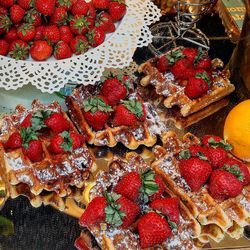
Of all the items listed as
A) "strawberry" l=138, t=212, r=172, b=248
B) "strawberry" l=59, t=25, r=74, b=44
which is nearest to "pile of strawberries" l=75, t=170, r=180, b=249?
"strawberry" l=138, t=212, r=172, b=248

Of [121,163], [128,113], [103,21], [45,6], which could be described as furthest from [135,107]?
Answer: [45,6]

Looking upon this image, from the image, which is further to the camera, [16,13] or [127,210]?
[16,13]

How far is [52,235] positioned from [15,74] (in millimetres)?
457

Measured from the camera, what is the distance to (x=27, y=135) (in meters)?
1.51

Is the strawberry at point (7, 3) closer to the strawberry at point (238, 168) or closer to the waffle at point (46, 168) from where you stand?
the waffle at point (46, 168)

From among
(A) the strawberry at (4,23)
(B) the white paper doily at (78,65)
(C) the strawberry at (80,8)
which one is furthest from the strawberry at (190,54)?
(A) the strawberry at (4,23)

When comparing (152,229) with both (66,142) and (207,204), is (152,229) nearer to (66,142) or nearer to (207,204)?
(207,204)

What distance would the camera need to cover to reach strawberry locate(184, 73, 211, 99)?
1.72 m

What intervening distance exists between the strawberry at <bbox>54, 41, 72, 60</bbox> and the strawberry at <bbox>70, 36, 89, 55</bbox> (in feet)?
0.08

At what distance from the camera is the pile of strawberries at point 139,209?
1.35 meters

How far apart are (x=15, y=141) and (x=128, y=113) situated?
32cm

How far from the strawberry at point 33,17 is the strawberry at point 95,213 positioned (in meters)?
0.59

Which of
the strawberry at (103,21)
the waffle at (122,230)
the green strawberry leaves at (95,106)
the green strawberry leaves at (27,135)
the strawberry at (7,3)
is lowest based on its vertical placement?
the waffle at (122,230)

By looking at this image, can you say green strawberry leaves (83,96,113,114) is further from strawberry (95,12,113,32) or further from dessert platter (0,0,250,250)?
strawberry (95,12,113,32)
